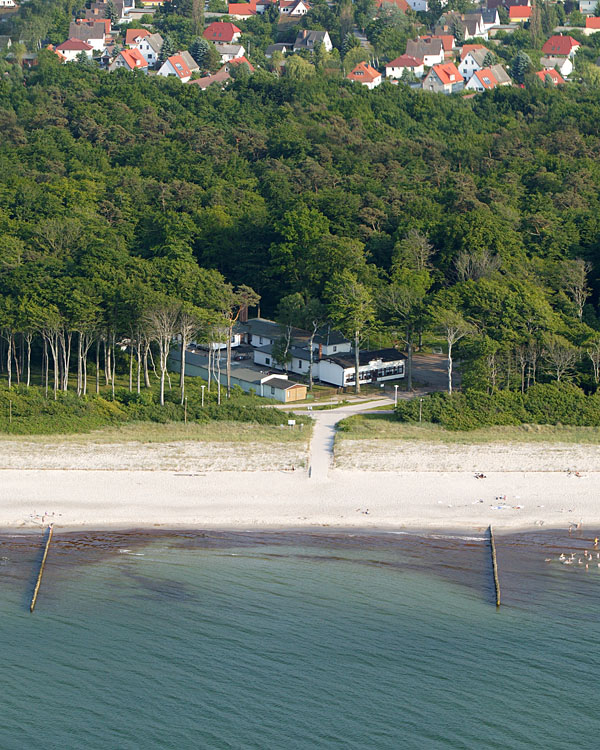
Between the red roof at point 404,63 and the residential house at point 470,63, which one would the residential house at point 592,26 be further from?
the red roof at point 404,63

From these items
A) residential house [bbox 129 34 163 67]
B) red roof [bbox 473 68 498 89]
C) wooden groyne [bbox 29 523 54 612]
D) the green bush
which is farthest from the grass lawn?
residential house [bbox 129 34 163 67]

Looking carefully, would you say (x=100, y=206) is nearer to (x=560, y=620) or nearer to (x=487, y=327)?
(x=487, y=327)

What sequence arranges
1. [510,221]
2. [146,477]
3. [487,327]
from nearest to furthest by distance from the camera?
1. [146,477]
2. [487,327]
3. [510,221]

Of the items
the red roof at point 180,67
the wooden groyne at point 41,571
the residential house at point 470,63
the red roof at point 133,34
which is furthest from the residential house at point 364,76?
the wooden groyne at point 41,571

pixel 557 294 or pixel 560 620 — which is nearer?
pixel 560 620

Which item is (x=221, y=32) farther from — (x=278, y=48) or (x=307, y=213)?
(x=307, y=213)

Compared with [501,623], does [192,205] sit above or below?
above

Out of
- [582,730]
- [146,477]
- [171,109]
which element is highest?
[171,109]

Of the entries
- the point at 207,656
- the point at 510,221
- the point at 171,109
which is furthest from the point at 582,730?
the point at 171,109
